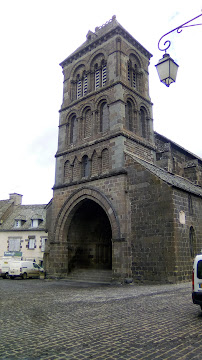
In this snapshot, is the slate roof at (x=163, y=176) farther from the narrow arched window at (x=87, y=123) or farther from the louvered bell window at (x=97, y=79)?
the louvered bell window at (x=97, y=79)

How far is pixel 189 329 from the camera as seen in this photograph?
5496mm

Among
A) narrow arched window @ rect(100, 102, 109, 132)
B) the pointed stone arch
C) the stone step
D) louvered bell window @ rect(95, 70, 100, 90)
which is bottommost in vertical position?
the stone step

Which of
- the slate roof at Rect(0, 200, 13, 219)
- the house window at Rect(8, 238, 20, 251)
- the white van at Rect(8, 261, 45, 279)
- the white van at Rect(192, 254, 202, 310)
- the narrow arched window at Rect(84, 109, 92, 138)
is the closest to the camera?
the white van at Rect(192, 254, 202, 310)

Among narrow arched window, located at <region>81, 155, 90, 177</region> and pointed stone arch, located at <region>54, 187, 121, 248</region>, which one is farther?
narrow arched window, located at <region>81, 155, 90, 177</region>

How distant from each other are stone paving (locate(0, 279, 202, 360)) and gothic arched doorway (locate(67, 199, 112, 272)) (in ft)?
37.7

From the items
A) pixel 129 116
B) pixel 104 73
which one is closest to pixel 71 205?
pixel 129 116

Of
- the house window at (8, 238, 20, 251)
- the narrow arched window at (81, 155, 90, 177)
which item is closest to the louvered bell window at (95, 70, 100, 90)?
the narrow arched window at (81, 155, 90, 177)

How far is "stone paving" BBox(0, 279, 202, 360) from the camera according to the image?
429cm

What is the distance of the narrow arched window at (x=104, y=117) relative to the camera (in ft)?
63.2

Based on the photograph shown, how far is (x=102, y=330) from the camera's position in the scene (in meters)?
5.56

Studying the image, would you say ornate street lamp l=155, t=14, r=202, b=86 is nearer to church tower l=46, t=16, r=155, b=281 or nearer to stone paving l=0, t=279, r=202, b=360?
stone paving l=0, t=279, r=202, b=360

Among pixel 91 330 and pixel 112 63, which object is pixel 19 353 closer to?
pixel 91 330

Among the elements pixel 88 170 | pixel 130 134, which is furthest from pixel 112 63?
pixel 88 170

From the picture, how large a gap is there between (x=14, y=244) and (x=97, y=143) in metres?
19.3
